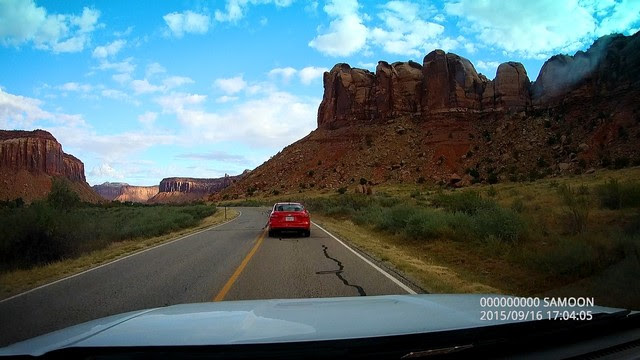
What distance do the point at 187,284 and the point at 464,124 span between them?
77.1 m

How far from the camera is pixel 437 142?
250ft

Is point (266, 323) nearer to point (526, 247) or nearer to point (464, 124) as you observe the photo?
point (526, 247)

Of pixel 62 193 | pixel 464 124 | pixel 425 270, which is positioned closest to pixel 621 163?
pixel 464 124

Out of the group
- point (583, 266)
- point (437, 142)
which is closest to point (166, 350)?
point (583, 266)

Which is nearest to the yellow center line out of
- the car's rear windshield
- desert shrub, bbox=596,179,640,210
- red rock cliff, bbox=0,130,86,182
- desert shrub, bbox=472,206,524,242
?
the car's rear windshield

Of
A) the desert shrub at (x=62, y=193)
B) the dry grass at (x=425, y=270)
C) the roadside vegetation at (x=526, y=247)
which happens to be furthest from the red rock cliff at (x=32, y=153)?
the dry grass at (x=425, y=270)

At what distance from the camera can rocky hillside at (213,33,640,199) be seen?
59.0 m

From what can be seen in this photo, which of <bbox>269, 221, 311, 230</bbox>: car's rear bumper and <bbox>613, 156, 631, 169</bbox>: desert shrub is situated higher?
<bbox>613, 156, 631, 169</bbox>: desert shrub

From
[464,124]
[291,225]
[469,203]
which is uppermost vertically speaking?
[464,124]

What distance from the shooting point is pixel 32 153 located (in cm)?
11325

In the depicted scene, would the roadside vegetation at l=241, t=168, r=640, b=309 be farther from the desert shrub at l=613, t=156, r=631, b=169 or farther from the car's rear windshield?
the desert shrub at l=613, t=156, r=631, b=169

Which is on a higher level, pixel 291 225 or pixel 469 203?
pixel 469 203

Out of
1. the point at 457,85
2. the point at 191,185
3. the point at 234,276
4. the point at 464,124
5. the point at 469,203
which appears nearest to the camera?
the point at 234,276

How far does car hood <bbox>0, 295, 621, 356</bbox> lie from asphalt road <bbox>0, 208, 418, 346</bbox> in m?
3.01
